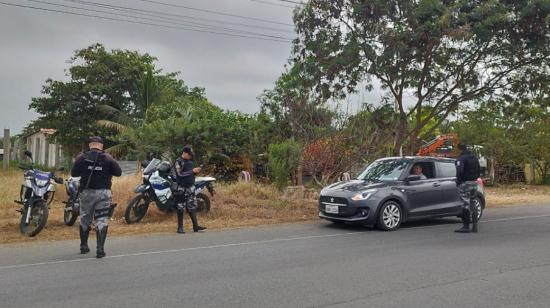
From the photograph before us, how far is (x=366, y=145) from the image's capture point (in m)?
18.5

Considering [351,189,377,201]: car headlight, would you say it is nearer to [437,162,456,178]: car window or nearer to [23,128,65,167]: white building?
[437,162,456,178]: car window

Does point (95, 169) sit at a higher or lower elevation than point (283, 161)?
lower

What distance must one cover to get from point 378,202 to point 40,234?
6.48 meters

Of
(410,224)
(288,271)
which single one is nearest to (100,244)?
(288,271)

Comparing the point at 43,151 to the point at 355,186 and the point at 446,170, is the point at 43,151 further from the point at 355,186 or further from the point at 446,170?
the point at 446,170

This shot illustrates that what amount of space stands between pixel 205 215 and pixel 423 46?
276 inches

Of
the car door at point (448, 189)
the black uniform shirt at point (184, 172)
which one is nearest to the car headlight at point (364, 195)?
the car door at point (448, 189)

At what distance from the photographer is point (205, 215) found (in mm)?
12859

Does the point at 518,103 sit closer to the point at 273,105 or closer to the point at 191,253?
the point at 273,105

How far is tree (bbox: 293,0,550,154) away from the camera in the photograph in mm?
13477

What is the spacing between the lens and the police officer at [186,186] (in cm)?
1077

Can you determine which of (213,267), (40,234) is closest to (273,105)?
(40,234)

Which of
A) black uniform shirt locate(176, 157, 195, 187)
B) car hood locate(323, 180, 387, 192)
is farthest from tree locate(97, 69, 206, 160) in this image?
car hood locate(323, 180, 387, 192)

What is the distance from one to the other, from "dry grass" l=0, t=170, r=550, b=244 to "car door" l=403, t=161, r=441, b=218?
9.20ft
